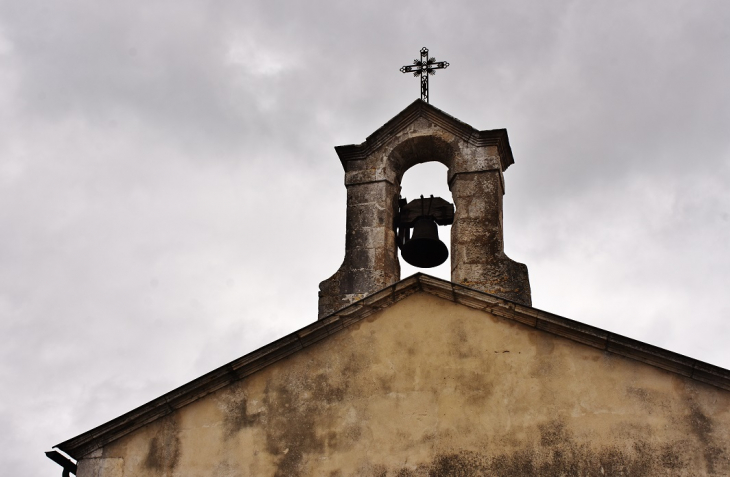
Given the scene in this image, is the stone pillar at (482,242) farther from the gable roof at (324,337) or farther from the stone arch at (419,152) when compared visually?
the gable roof at (324,337)

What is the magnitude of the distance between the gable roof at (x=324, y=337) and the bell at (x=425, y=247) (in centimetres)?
175

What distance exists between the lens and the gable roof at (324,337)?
7270 millimetres

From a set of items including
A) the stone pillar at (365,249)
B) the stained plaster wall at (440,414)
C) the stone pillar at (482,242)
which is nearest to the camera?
the stained plaster wall at (440,414)

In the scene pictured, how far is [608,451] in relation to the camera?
679 cm

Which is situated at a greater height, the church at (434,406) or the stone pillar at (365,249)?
the stone pillar at (365,249)

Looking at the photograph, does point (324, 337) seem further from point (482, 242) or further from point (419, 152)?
point (419, 152)

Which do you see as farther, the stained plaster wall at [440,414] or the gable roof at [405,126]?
the gable roof at [405,126]

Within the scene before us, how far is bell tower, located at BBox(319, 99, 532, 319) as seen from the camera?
8.80 m

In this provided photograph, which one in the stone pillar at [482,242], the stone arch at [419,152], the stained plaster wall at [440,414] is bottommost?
the stained plaster wall at [440,414]

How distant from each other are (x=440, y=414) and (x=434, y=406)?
82 mm

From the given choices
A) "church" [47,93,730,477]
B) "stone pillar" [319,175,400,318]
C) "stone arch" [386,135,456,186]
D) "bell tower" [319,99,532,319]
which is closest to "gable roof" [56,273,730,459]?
"church" [47,93,730,477]

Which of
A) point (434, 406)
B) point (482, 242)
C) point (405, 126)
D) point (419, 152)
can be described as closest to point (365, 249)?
point (482, 242)

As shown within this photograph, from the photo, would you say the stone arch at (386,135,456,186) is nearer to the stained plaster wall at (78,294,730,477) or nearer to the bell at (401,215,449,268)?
the bell at (401,215,449,268)

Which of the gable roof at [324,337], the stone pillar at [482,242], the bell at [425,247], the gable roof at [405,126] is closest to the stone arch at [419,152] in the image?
the gable roof at [405,126]
